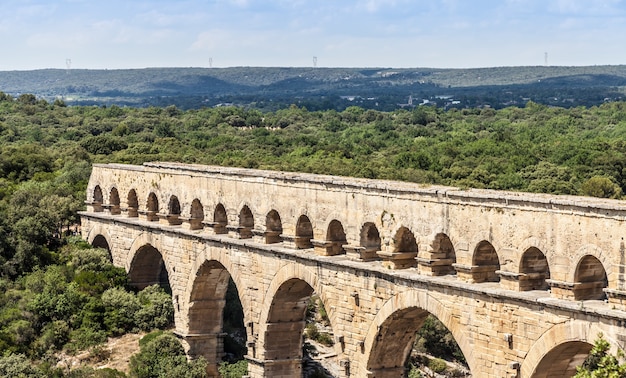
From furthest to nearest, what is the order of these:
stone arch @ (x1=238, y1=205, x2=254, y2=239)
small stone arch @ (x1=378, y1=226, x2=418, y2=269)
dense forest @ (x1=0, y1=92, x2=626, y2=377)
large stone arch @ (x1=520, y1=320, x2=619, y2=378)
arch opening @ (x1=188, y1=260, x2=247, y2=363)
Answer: dense forest @ (x1=0, y1=92, x2=626, y2=377)
arch opening @ (x1=188, y1=260, x2=247, y2=363)
stone arch @ (x1=238, y1=205, x2=254, y2=239)
small stone arch @ (x1=378, y1=226, x2=418, y2=269)
large stone arch @ (x1=520, y1=320, x2=619, y2=378)

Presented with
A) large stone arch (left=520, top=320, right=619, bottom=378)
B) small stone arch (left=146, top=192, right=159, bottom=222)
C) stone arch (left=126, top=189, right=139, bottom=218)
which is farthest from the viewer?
stone arch (left=126, top=189, right=139, bottom=218)

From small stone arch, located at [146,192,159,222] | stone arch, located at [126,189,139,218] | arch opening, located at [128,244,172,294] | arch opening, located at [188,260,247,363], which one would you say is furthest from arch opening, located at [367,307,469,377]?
stone arch, located at [126,189,139,218]

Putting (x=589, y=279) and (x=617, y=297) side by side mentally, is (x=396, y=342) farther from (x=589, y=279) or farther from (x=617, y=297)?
(x=617, y=297)

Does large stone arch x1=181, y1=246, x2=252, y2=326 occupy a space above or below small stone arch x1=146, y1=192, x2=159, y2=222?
below

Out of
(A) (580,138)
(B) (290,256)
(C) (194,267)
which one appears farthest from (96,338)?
(A) (580,138)

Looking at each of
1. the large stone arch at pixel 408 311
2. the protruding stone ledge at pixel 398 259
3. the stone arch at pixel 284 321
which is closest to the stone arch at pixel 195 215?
the stone arch at pixel 284 321

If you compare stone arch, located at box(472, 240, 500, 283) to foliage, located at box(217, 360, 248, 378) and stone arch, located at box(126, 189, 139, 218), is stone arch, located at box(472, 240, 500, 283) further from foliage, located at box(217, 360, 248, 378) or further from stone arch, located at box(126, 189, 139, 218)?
stone arch, located at box(126, 189, 139, 218)
